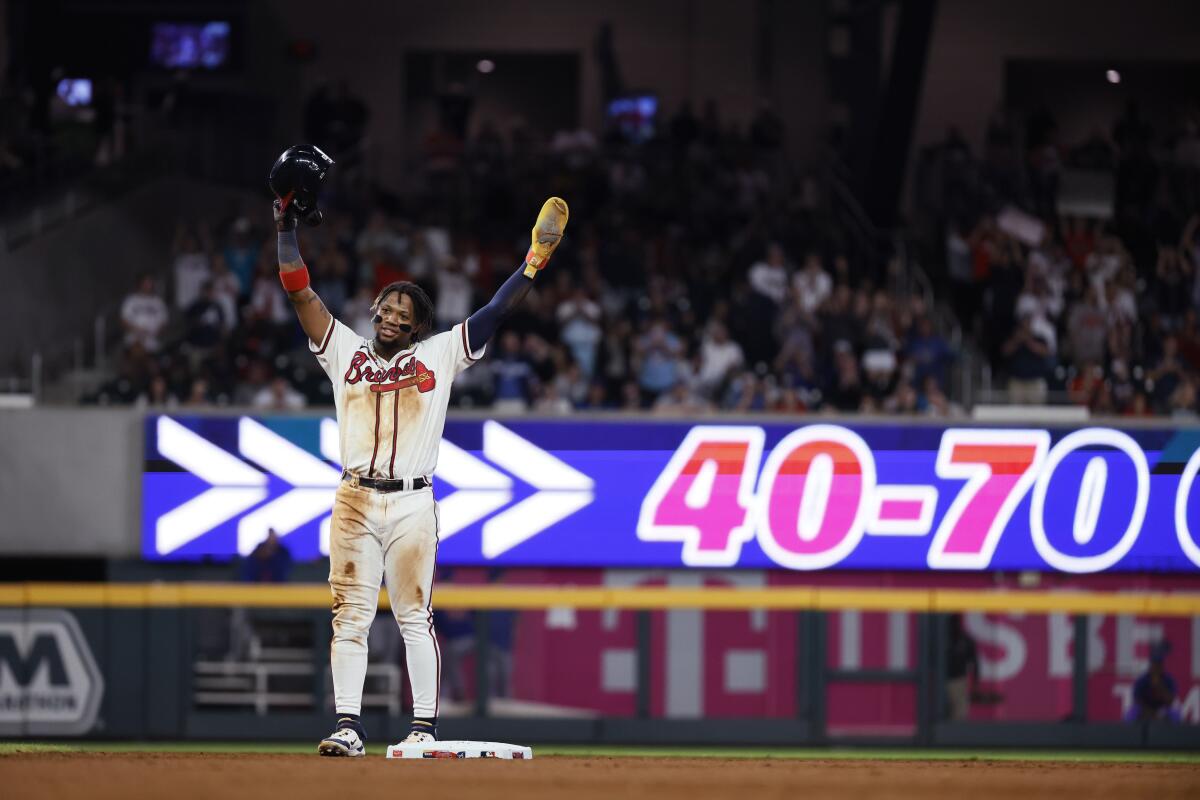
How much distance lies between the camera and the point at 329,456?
13.4 metres

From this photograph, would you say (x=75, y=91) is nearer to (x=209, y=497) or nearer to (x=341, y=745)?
(x=209, y=497)

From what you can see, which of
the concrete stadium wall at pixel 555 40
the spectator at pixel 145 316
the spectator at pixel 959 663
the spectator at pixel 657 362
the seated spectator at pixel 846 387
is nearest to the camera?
the spectator at pixel 959 663

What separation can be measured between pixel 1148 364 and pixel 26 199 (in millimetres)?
10591

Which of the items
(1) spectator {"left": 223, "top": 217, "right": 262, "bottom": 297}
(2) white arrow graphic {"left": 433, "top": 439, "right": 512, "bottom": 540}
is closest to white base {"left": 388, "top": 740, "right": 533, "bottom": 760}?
(2) white arrow graphic {"left": 433, "top": 439, "right": 512, "bottom": 540}

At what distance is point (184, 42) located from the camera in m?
23.0

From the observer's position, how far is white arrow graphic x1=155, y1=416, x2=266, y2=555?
13.4m

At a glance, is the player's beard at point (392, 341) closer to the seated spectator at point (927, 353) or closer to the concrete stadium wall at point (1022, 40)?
the seated spectator at point (927, 353)

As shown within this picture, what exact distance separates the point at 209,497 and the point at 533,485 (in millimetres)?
2402

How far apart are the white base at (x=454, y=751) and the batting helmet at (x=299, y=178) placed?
87.6 inches

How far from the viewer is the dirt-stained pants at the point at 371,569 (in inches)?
293

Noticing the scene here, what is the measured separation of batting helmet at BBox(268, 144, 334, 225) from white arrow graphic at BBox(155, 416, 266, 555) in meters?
6.05

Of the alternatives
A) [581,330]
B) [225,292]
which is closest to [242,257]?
[225,292]

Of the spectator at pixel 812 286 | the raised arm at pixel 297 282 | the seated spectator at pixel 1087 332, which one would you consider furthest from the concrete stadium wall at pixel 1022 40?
the raised arm at pixel 297 282

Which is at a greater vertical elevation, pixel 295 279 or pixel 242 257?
pixel 242 257
